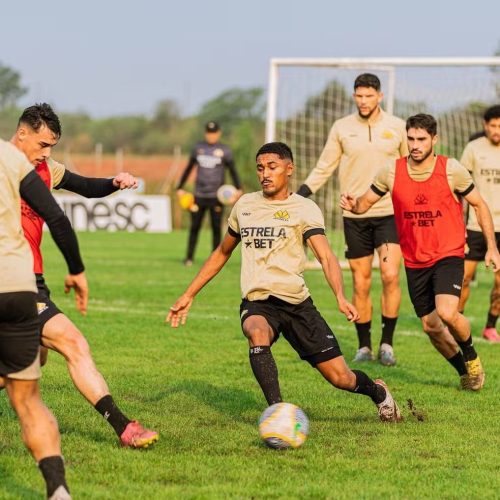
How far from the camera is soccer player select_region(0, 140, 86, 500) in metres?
5.32

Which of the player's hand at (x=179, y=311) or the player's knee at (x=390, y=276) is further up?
the player's hand at (x=179, y=311)

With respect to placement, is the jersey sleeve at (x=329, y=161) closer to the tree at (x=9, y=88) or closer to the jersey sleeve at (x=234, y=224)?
the jersey sleeve at (x=234, y=224)

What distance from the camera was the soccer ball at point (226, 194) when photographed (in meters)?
21.8

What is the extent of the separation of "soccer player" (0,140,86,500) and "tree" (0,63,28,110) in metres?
70.2

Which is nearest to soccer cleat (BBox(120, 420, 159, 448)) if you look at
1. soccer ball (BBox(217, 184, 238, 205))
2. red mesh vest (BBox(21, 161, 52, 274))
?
red mesh vest (BBox(21, 161, 52, 274))

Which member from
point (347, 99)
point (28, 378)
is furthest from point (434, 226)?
point (347, 99)

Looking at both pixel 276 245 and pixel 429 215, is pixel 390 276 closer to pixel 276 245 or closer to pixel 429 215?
pixel 429 215

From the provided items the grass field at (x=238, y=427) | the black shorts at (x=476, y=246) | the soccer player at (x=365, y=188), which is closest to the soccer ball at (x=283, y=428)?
the grass field at (x=238, y=427)

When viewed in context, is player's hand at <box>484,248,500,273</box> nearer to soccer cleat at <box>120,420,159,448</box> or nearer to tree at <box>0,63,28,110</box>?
soccer cleat at <box>120,420,159,448</box>

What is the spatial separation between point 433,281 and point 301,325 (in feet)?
6.67

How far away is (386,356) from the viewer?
1098 centimetres

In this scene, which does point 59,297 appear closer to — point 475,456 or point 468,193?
point 468,193

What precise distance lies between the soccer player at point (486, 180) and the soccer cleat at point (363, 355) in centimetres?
174

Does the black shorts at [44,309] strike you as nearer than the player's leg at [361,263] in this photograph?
Yes
